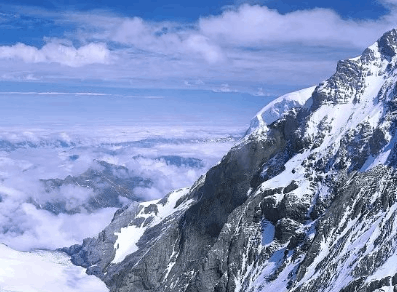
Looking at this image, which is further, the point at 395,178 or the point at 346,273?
the point at 395,178

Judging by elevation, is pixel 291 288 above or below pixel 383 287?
below

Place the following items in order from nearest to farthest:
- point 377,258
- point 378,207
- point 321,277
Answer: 1. point 377,258
2. point 321,277
3. point 378,207

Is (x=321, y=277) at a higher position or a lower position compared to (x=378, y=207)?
lower

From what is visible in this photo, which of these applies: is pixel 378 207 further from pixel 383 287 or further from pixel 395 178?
pixel 383 287

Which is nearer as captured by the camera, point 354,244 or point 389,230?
point 389,230

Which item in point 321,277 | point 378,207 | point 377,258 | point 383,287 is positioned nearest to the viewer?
point 383,287

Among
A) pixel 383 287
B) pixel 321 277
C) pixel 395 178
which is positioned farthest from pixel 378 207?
pixel 383 287

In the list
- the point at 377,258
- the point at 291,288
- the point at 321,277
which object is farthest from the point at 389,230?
the point at 291,288

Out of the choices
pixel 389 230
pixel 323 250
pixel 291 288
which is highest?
pixel 389 230

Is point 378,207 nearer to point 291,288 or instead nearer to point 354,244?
point 354,244
